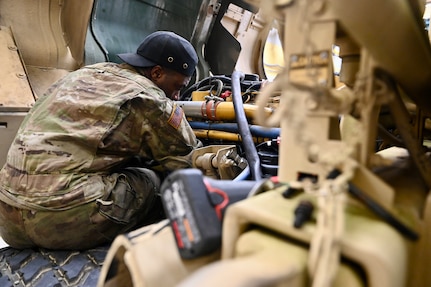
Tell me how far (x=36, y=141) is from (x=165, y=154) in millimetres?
583

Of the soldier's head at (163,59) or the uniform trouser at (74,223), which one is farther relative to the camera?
the soldier's head at (163,59)

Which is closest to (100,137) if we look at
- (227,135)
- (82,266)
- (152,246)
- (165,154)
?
(165,154)

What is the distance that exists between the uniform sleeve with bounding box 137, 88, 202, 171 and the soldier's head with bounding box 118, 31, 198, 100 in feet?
0.82

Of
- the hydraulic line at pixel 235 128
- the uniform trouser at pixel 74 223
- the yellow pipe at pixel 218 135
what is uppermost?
the hydraulic line at pixel 235 128

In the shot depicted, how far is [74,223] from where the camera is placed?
55.7 inches

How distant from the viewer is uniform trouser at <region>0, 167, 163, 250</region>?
140 centimetres

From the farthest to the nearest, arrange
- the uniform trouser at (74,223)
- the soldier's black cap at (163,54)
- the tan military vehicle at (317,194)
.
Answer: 1. the soldier's black cap at (163,54)
2. the uniform trouser at (74,223)
3. the tan military vehicle at (317,194)

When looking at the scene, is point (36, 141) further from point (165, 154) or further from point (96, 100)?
point (165, 154)

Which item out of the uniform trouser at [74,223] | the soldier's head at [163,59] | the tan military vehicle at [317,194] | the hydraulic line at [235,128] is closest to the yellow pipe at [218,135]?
the hydraulic line at [235,128]

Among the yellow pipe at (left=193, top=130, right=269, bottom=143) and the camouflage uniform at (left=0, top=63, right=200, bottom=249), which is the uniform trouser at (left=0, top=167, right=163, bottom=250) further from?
the yellow pipe at (left=193, top=130, right=269, bottom=143)

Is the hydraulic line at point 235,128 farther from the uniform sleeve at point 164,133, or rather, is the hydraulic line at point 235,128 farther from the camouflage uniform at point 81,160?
the camouflage uniform at point 81,160

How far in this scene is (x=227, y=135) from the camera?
1.96m

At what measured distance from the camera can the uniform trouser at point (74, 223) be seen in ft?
4.58

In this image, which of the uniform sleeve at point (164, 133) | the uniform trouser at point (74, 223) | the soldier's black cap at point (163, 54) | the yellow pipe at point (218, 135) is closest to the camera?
the uniform trouser at point (74, 223)
